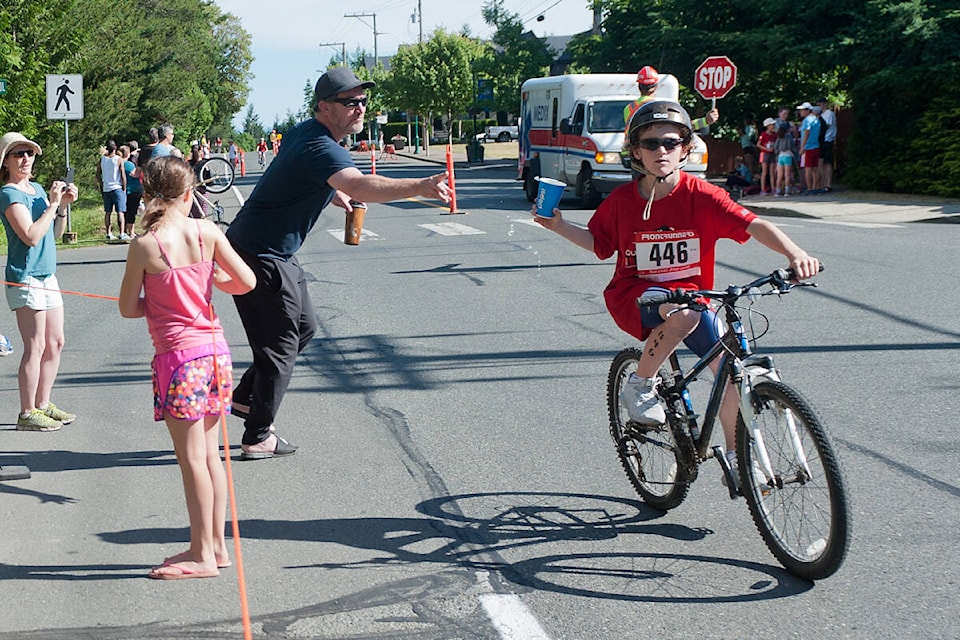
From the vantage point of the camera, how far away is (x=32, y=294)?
710 cm

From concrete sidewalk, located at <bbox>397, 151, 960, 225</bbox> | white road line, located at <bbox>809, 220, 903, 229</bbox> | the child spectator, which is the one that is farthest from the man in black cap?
the child spectator

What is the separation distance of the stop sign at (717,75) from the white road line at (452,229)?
8.27 metres

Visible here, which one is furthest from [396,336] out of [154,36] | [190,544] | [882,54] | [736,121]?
[154,36]

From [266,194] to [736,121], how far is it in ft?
98.9

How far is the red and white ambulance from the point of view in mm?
23984

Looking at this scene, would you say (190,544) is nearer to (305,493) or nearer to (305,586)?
(305,586)

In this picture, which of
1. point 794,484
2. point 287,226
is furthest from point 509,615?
point 287,226

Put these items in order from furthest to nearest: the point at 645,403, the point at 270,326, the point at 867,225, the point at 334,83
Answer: the point at 867,225
the point at 270,326
the point at 334,83
the point at 645,403

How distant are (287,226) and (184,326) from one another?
1.57 meters

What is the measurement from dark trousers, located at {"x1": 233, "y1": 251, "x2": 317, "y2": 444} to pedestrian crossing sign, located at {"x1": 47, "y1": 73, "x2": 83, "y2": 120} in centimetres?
1690

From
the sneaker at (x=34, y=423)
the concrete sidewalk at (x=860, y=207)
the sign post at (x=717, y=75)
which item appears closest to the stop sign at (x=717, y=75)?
the sign post at (x=717, y=75)

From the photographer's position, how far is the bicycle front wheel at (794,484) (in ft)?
13.7

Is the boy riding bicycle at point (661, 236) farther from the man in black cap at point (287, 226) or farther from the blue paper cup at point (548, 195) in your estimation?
the man in black cap at point (287, 226)

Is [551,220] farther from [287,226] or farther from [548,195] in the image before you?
[287,226]
